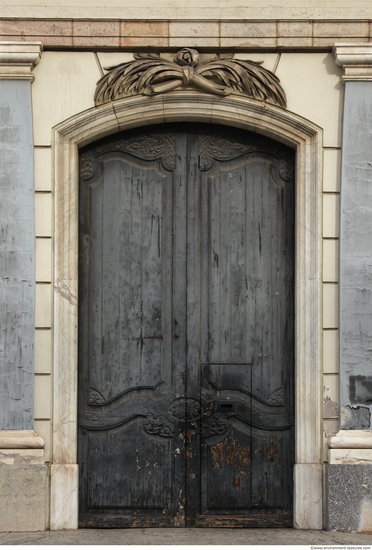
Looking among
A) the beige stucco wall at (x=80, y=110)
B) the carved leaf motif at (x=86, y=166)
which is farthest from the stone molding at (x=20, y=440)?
the carved leaf motif at (x=86, y=166)

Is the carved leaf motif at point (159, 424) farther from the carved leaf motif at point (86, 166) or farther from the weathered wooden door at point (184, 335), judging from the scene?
the carved leaf motif at point (86, 166)

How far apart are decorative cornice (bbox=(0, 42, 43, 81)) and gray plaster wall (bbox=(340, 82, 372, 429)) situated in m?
2.56

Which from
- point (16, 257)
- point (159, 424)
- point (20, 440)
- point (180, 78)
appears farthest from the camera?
point (159, 424)

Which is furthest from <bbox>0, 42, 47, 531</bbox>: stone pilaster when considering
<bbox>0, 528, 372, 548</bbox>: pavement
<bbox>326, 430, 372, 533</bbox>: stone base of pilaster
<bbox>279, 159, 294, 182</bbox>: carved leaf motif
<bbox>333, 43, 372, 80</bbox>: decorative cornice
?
<bbox>333, 43, 372, 80</bbox>: decorative cornice

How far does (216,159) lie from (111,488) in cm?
288

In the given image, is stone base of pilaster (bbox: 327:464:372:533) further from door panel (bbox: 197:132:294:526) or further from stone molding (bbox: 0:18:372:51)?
stone molding (bbox: 0:18:372:51)

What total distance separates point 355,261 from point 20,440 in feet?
10.0

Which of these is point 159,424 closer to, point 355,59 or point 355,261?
point 355,261

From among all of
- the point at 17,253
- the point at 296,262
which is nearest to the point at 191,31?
the point at 296,262

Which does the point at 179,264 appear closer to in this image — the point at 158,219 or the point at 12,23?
the point at 158,219

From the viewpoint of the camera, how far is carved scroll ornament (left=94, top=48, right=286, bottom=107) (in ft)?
30.3

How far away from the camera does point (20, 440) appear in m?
9.00

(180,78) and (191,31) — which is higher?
(191,31)

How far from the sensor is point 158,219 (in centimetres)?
945
